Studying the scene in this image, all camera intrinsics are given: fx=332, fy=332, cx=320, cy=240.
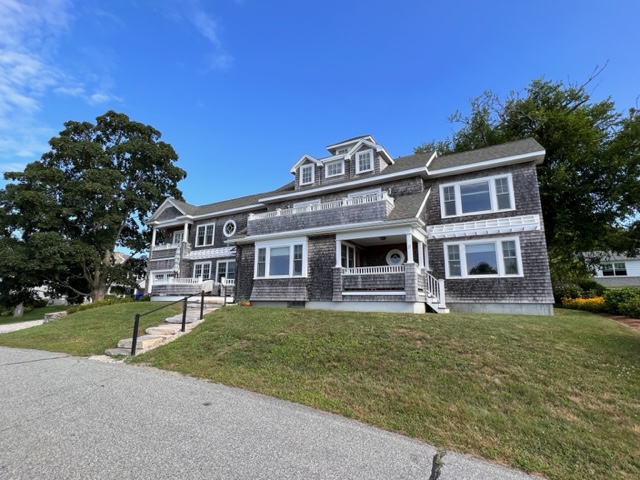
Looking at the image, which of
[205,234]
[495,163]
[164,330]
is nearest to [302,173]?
[205,234]

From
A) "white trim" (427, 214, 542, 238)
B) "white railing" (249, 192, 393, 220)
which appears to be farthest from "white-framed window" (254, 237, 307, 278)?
"white trim" (427, 214, 542, 238)

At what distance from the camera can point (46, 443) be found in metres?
3.75

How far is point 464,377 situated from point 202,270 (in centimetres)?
1997

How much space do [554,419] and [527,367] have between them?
1.70m

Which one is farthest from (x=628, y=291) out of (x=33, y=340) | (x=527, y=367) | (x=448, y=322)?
(x=33, y=340)

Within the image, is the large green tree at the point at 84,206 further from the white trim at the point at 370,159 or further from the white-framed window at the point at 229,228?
the white trim at the point at 370,159

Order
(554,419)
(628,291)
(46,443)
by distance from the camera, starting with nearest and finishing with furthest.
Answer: (46,443) → (554,419) → (628,291)

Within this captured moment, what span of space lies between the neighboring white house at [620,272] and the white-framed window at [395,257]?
26.3 m

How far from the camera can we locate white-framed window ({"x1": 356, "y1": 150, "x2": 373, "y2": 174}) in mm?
17188

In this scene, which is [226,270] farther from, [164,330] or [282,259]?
[164,330]

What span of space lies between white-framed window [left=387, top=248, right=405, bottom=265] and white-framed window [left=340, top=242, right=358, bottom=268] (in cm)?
165

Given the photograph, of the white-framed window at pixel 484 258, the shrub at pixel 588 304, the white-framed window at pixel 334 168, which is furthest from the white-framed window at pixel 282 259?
the shrub at pixel 588 304

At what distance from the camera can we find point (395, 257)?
15758 mm

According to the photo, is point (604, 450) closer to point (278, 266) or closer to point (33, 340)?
point (278, 266)
